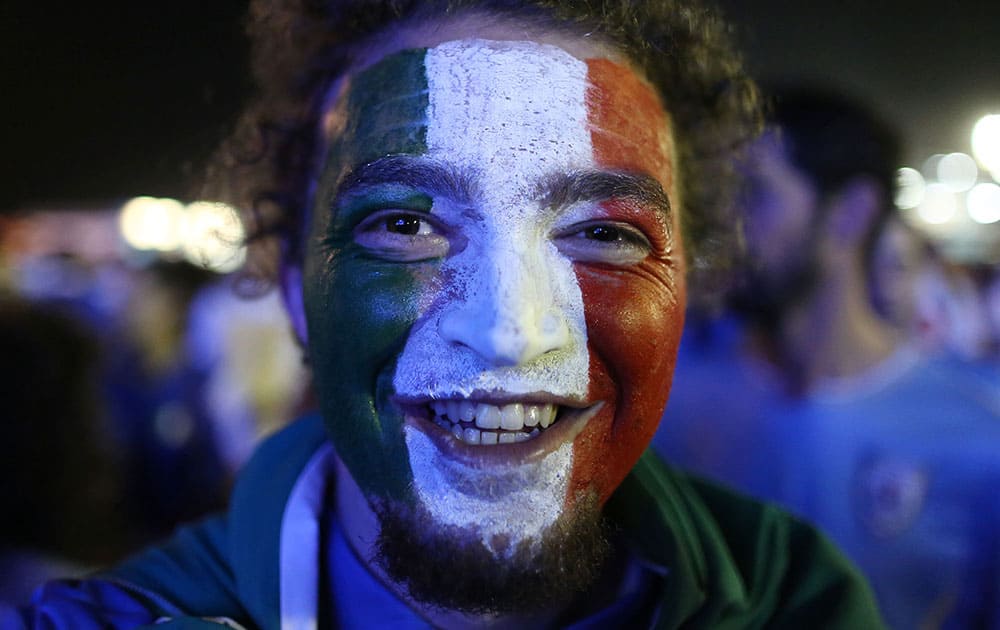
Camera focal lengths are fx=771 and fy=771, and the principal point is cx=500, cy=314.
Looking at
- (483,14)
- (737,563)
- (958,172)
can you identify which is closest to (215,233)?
(483,14)

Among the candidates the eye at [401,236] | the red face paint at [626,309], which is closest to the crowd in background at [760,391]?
the red face paint at [626,309]

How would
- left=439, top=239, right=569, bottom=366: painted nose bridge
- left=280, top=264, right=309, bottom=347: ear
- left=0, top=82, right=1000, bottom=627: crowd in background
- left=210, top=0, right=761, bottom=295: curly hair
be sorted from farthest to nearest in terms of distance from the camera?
left=0, top=82, right=1000, bottom=627: crowd in background → left=280, top=264, right=309, bottom=347: ear → left=210, top=0, right=761, bottom=295: curly hair → left=439, top=239, right=569, bottom=366: painted nose bridge

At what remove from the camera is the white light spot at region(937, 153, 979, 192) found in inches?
60.0

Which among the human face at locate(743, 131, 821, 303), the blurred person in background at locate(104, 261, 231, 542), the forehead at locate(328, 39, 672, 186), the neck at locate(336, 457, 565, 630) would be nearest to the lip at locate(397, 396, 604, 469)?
the neck at locate(336, 457, 565, 630)

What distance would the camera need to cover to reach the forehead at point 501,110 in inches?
37.7

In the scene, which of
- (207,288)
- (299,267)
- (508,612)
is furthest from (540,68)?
(207,288)

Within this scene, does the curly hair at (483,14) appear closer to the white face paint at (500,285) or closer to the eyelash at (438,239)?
the white face paint at (500,285)

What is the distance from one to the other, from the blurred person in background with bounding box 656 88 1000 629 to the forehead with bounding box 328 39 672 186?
0.59 m

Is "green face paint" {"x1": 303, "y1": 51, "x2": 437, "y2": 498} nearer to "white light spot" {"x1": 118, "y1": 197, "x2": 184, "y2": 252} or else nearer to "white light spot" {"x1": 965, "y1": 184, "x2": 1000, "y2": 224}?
"white light spot" {"x1": 118, "y1": 197, "x2": 184, "y2": 252}

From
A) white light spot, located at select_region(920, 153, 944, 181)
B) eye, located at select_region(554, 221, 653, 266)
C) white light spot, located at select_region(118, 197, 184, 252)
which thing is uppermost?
white light spot, located at select_region(920, 153, 944, 181)

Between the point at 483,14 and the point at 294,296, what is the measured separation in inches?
21.1

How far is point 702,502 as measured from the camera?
1326mm

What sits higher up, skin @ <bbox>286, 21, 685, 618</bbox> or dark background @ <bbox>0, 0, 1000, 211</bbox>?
dark background @ <bbox>0, 0, 1000, 211</bbox>

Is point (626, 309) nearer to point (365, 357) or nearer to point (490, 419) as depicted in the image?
point (490, 419)
